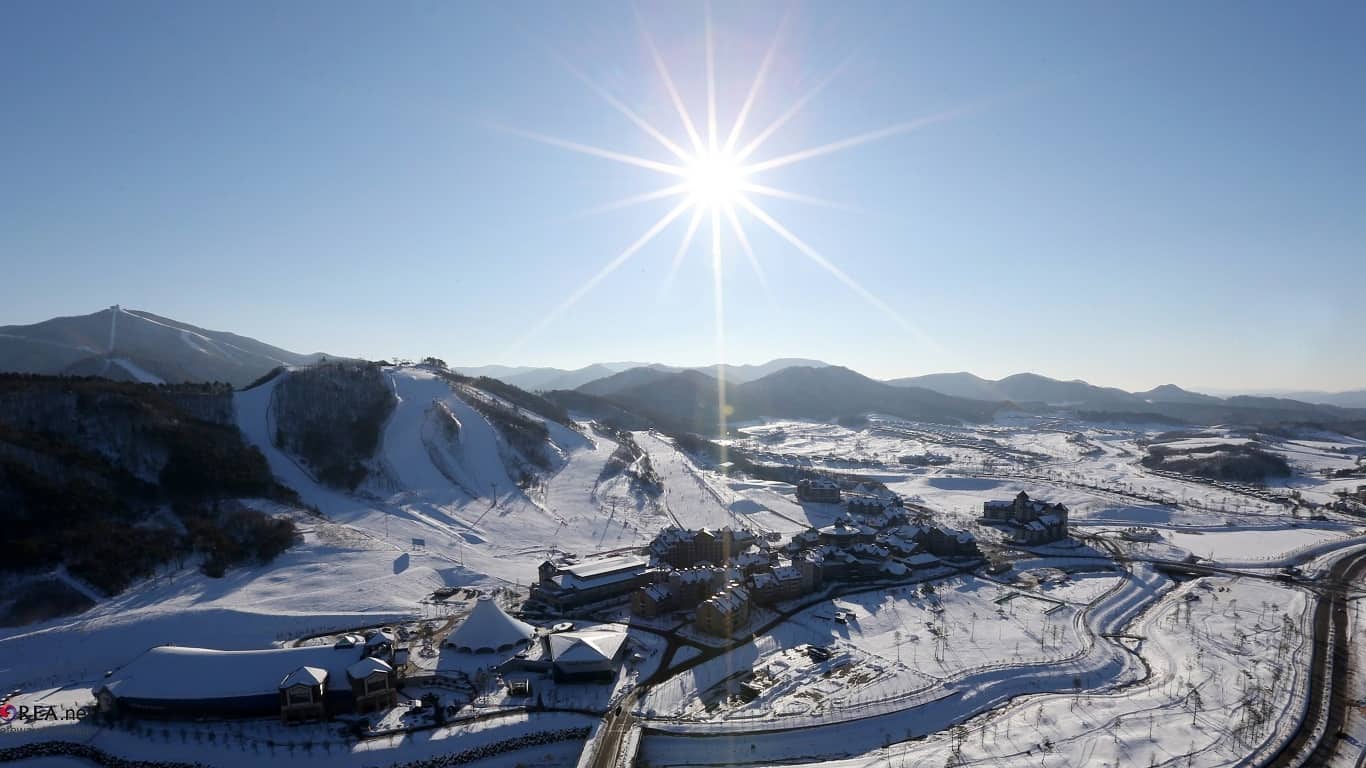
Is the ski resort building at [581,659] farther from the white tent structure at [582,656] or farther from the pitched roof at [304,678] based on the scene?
the pitched roof at [304,678]

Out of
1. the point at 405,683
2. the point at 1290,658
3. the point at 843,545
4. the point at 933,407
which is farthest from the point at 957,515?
the point at 933,407

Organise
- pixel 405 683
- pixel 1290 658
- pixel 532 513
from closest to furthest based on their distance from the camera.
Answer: pixel 405 683 < pixel 1290 658 < pixel 532 513

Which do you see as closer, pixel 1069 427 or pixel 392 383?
pixel 392 383

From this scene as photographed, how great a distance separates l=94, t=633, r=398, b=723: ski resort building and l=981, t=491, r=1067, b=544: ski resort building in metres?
48.4

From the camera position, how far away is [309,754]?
22422 millimetres

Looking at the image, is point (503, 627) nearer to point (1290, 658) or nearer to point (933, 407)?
point (1290, 658)

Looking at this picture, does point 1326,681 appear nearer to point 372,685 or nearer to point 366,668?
point 372,685

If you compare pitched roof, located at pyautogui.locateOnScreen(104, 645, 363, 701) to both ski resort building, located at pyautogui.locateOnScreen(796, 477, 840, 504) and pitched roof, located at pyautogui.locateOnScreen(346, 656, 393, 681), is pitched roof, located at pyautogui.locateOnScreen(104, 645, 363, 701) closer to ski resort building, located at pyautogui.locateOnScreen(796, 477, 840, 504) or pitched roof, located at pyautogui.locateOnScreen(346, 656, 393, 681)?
pitched roof, located at pyautogui.locateOnScreen(346, 656, 393, 681)

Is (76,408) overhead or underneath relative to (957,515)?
overhead

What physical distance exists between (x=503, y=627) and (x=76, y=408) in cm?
3930

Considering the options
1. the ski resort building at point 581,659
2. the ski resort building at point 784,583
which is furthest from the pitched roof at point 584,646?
the ski resort building at point 784,583

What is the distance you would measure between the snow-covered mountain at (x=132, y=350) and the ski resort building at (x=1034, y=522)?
123m

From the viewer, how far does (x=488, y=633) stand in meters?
30.9

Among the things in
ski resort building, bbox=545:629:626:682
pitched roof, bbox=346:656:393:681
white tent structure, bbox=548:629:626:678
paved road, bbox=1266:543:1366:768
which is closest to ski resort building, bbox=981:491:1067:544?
paved road, bbox=1266:543:1366:768
